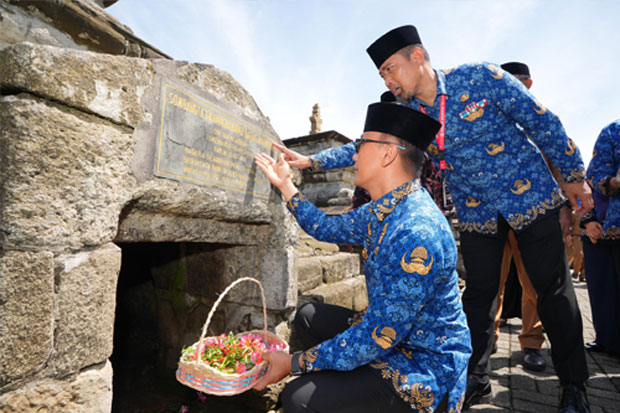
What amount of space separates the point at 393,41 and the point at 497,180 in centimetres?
111

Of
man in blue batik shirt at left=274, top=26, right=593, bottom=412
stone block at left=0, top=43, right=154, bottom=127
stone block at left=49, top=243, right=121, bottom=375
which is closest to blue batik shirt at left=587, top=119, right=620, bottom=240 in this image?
man in blue batik shirt at left=274, top=26, right=593, bottom=412

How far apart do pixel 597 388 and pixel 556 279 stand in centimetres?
118

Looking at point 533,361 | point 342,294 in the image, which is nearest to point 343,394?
point 342,294

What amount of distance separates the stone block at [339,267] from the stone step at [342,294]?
6cm

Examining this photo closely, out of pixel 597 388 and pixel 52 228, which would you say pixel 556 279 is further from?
pixel 52 228

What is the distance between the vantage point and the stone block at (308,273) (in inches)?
122

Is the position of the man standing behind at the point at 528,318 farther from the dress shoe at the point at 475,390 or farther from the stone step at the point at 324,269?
the stone step at the point at 324,269

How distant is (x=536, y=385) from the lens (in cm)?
258

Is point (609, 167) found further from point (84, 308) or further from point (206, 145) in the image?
point (84, 308)

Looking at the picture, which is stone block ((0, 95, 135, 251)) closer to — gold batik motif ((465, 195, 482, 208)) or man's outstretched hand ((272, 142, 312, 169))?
man's outstretched hand ((272, 142, 312, 169))

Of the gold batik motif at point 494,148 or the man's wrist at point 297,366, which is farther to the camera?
the gold batik motif at point 494,148

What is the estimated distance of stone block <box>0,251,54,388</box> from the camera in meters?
1.14

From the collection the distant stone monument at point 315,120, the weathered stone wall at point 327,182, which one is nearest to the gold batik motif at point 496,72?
the weathered stone wall at point 327,182

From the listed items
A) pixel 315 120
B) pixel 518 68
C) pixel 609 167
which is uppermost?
pixel 315 120
